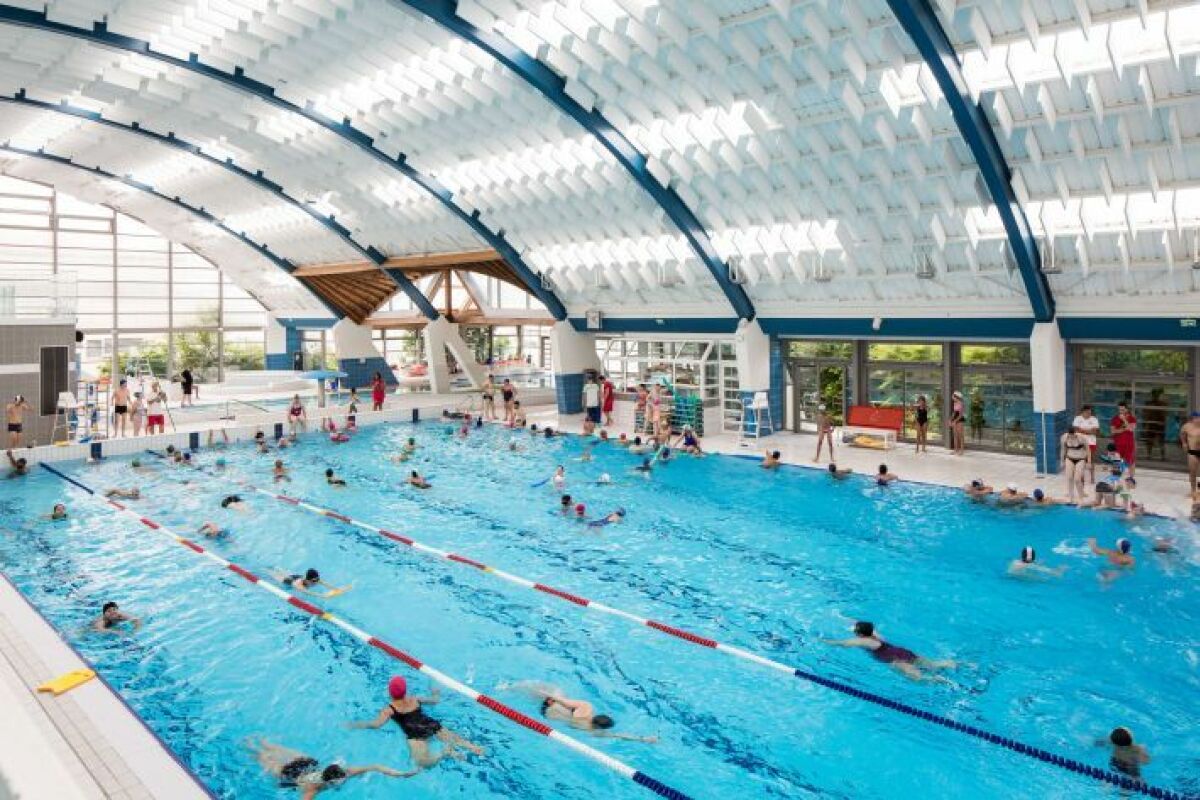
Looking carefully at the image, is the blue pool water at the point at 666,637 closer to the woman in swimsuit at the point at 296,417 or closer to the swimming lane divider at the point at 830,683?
the swimming lane divider at the point at 830,683

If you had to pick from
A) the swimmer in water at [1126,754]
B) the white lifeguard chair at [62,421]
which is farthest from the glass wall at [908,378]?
the white lifeguard chair at [62,421]

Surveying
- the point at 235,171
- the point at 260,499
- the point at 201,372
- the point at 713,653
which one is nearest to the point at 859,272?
the point at 713,653

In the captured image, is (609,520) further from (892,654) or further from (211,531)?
(211,531)

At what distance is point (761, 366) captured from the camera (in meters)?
22.1

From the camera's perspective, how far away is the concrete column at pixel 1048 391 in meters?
16.7

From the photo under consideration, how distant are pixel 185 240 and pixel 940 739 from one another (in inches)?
1482

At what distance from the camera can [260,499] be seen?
16.1 metres

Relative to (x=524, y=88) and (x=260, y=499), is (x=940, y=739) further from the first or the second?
(x=524, y=88)

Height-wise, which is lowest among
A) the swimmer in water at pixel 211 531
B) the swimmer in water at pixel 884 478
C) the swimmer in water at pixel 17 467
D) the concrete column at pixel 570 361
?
the swimmer in water at pixel 211 531

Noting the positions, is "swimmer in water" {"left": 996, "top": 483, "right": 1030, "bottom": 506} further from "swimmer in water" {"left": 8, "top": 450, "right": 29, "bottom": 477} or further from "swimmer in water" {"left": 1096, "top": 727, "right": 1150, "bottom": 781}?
"swimmer in water" {"left": 8, "top": 450, "right": 29, "bottom": 477}

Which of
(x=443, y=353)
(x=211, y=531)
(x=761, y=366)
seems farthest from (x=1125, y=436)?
(x=443, y=353)

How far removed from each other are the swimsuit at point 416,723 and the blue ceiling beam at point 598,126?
11.9 meters

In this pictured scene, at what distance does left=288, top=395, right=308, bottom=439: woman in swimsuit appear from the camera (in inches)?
956

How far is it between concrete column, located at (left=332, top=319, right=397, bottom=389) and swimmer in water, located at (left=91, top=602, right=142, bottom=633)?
2799cm
